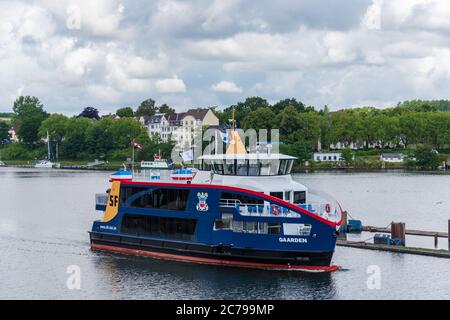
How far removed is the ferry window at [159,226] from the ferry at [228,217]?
0.21 ft

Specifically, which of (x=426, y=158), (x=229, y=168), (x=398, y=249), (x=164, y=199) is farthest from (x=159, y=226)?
(x=426, y=158)

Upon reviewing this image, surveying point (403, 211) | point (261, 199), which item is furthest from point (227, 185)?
point (403, 211)

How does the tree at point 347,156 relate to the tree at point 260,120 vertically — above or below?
below

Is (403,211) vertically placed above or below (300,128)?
below

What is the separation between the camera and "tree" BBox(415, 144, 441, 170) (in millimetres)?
163375

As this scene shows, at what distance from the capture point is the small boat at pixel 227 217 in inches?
1754

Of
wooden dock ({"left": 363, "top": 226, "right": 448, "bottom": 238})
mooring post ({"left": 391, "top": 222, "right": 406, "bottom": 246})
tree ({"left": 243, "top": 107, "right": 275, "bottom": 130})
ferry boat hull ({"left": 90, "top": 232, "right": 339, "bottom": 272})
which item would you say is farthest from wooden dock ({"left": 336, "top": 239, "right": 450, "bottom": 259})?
tree ({"left": 243, "top": 107, "right": 275, "bottom": 130})

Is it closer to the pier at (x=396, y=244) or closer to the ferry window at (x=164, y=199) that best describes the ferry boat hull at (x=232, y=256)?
the ferry window at (x=164, y=199)

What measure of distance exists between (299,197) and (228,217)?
16.5 feet

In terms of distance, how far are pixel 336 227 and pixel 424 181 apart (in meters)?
87.1

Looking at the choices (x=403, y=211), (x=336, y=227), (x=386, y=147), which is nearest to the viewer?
(x=336, y=227)

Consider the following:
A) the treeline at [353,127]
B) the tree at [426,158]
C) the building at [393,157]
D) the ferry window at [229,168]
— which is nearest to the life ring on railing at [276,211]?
the ferry window at [229,168]
